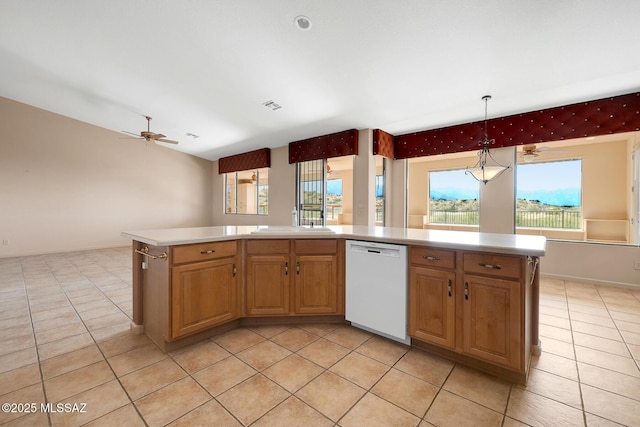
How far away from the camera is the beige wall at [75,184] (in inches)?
221

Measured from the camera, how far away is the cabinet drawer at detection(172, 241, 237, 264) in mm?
1955

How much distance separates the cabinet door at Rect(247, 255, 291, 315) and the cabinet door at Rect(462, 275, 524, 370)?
1450 millimetres

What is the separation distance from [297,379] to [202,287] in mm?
1011

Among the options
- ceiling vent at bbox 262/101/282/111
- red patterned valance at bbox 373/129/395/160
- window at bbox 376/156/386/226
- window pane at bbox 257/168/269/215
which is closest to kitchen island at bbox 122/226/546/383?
ceiling vent at bbox 262/101/282/111

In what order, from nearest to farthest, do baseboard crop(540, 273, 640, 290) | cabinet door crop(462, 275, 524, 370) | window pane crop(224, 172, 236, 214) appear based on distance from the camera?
cabinet door crop(462, 275, 524, 370), baseboard crop(540, 273, 640, 290), window pane crop(224, 172, 236, 214)

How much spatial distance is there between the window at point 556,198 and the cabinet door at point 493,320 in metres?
4.58

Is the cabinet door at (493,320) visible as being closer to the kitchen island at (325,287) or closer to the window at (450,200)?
the kitchen island at (325,287)

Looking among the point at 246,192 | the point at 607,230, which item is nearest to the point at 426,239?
the point at 607,230

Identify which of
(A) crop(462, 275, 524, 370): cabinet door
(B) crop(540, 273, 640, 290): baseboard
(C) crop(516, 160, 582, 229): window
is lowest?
(B) crop(540, 273, 640, 290): baseboard

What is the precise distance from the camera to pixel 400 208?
551 cm

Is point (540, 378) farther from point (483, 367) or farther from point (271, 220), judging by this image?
point (271, 220)

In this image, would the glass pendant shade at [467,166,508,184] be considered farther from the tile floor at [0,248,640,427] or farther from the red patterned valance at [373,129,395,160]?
the red patterned valance at [373,129,395,160]

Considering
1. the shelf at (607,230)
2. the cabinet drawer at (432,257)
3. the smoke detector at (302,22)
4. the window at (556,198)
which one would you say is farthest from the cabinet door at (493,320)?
the shelf at (607,230)

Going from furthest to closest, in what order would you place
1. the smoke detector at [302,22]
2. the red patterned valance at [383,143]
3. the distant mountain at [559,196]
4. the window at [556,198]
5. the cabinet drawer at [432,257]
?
the distant mountain at [559,196] < the window at [556,198] < the red patterned valance at [383,143] < the smoke detector at [302,22] < the cabinet drawer at [432,257]
